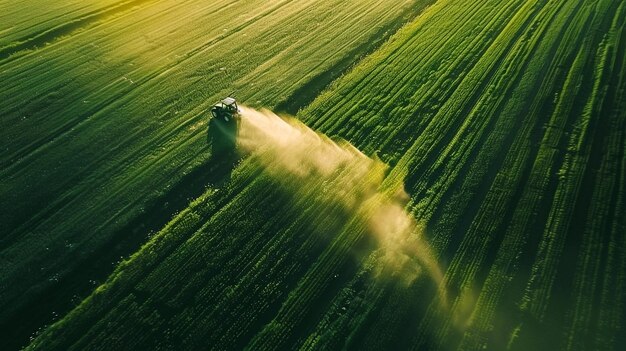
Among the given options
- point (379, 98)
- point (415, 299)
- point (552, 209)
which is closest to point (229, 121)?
point (379, 98)

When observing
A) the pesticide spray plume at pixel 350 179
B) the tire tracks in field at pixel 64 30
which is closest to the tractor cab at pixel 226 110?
the pesticide spray plume at pixel 350 179

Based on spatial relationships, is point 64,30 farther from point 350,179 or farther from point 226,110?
point 350,179

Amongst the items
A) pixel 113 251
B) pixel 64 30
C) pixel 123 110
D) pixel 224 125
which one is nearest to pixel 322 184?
pixel 224 125

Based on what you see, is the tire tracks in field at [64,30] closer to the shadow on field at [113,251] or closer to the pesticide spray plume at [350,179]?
the pesticide spray plume at [350,179]

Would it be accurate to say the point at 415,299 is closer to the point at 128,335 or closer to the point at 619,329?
the point at 619,329

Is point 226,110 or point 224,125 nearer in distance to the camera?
point 226,110
